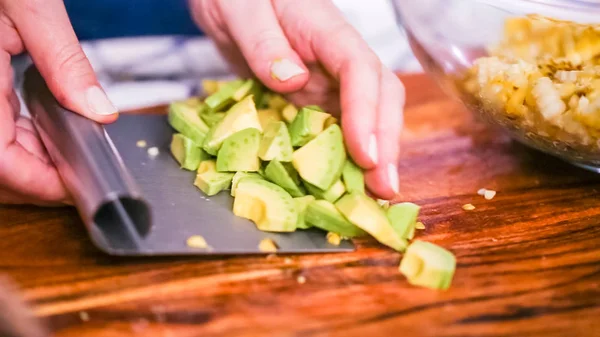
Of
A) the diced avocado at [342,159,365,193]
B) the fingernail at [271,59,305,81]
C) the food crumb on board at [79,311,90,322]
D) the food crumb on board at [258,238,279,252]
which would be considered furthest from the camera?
the fingernail at [271,59,305,81]

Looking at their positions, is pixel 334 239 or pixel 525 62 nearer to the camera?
pixel 334 239

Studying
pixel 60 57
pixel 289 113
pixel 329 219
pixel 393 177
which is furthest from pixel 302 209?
pixel 60 57

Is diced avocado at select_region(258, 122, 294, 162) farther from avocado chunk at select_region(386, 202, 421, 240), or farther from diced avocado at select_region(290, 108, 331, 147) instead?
avocado chunk at select_region(386, 202, 421, 240)

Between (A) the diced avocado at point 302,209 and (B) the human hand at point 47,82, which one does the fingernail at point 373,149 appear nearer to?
(A) the diced avocado at point 302,209

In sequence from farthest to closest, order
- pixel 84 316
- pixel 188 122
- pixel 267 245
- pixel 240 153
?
1. pixel 188 122
2. pixel 240 153
3. pixel 267 245
4. pixel 84 316

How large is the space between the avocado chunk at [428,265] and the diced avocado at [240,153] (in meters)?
0.25

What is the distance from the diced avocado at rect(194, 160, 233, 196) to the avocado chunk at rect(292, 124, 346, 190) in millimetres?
100

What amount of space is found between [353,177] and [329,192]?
50mm

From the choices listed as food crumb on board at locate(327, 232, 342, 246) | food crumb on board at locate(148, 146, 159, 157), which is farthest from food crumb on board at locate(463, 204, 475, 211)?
food crumb on board at locate(148, 146, 159, 157)

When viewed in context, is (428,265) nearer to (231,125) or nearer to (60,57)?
(231,125)

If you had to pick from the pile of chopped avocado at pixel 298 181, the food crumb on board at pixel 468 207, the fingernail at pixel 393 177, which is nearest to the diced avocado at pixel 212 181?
the pile of chopped avocado at pixel 298 181

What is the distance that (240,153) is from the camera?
0.85 meters

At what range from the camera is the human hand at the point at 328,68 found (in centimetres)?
85

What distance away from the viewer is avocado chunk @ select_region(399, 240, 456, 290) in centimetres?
71
